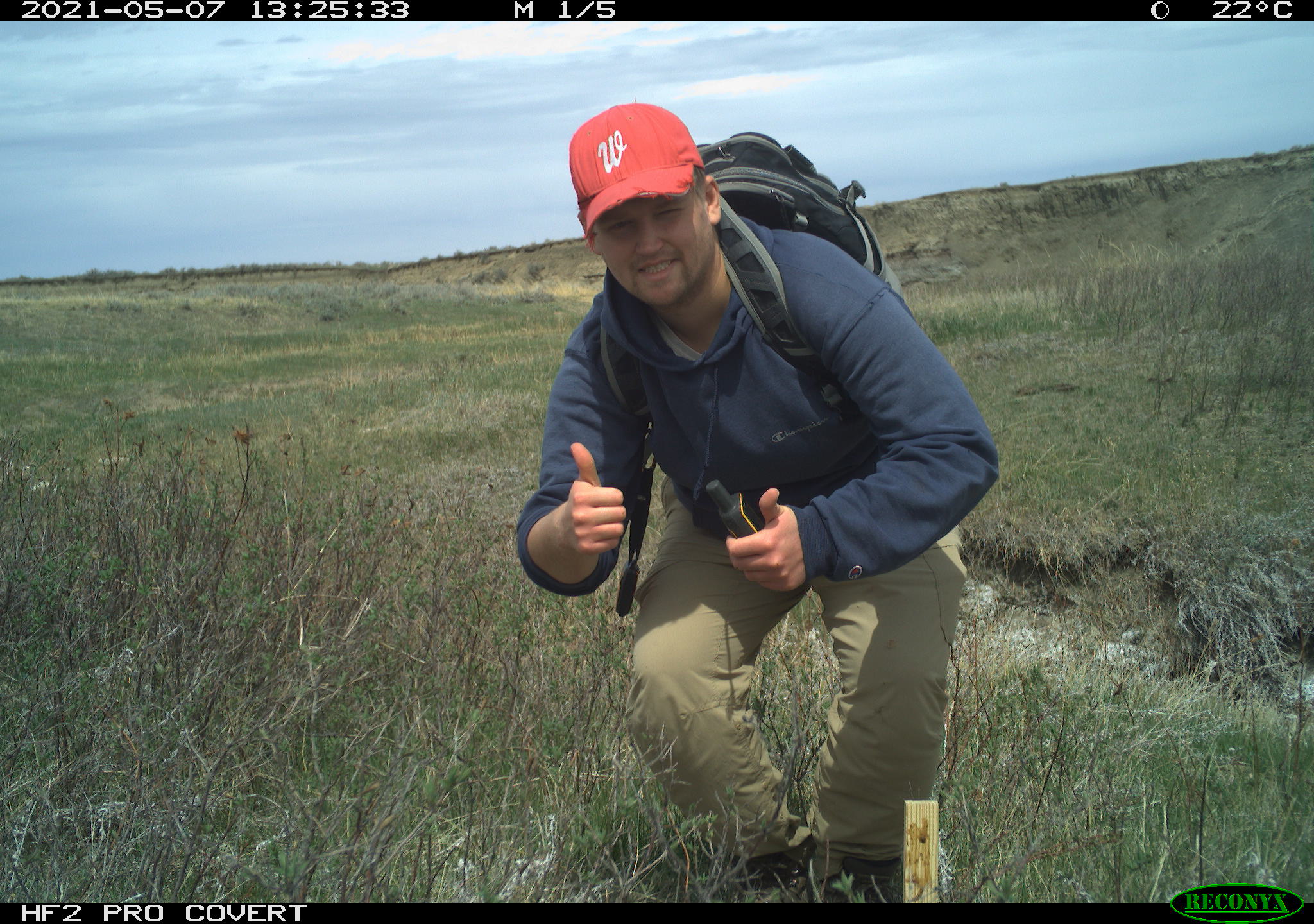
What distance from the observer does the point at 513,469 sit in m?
8.63

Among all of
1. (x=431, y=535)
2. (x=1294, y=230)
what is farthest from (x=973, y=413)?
(x=1294, y=230)

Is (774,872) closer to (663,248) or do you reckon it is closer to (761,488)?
(761,488)

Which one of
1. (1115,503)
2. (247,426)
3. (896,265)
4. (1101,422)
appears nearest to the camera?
(1115,503)

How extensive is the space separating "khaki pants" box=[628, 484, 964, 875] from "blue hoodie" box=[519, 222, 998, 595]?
0.29 meters

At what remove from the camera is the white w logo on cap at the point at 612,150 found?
8.64 ft

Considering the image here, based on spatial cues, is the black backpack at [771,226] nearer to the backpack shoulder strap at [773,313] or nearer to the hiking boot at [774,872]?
the backpack shoulder strap at [773,313]

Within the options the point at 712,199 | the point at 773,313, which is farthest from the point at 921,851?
the point at 712,199

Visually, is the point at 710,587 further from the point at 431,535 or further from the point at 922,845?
the point at 431,535

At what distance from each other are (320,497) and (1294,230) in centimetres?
2338

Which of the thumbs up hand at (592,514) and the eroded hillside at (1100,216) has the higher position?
the eroded hillside at (1100,216)

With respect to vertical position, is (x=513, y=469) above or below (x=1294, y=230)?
below

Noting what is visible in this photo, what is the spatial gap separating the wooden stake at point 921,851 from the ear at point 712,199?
1702mm

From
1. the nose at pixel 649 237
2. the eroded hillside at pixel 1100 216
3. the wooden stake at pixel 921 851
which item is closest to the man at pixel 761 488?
the nose at pixel 649 237
